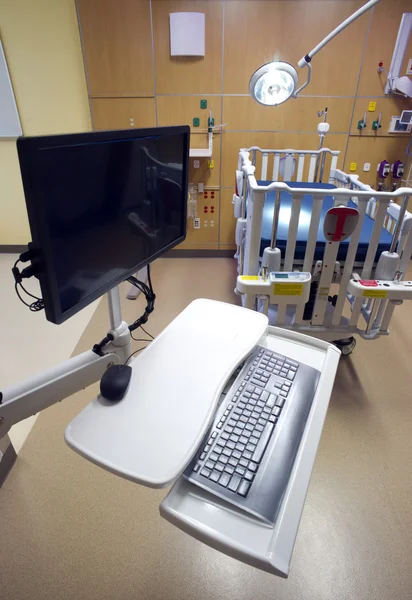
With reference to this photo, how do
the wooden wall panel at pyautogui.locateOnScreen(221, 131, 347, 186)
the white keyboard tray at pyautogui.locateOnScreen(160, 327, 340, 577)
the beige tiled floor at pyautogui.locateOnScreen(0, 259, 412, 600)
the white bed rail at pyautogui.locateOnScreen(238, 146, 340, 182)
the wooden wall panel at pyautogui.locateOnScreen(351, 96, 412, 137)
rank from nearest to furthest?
the white keyboard tray at pyautogui.locateOnScreen(160, 327, 340, 577)
the beige tiled floor at pyautogui.locateOnScreen(0, 259, 412, 600)
the white bed rail at pyautogui.locateOnScreen(238, 146, 340, 182)
the wooden wall panel at pyautogui.locateOnScreen(351, 96, 412, 137)
the wooden wall panel at pyautogui.locateOnScreen(221, 131, 347, 186)

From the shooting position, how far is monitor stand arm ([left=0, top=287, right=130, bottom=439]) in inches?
28.3

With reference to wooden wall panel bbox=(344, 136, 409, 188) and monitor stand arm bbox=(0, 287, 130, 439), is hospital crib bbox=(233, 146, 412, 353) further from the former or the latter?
wooden wall panel bbox=(344, 136, 409, 188)

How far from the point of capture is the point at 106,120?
3072 mm

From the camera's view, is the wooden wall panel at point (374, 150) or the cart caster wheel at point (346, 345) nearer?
the cart caster wheel at point (346, 345)

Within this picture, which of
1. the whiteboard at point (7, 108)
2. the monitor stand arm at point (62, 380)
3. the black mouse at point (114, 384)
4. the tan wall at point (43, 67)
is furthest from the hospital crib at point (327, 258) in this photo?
the whiteboard at point (7, 108)

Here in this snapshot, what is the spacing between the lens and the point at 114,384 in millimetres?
752

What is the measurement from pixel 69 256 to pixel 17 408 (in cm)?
34

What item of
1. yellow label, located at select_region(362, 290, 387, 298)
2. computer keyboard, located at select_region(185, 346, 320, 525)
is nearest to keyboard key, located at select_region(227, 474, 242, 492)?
computer keyboard, located at select_region(185, 346, 320, 525)

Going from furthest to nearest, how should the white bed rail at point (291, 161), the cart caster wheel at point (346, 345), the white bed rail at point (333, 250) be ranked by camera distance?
1. the white bed rail at point (291, 161)
2. the cart caster wheel at point (346, 345)
3. the white bed rail at point (333, 250)

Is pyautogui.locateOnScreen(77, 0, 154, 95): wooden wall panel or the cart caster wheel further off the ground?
pyautogui.locateOnScreen(77, 0, 154, 95): wooden wall panel

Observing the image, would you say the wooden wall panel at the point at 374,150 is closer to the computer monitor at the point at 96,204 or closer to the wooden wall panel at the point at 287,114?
the wooden wall panel at the point at 287,114

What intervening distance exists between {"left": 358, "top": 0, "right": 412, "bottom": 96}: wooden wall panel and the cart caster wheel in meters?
2.22

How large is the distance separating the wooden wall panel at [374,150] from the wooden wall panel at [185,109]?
4.12 feet

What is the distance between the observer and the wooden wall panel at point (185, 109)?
2985mm
